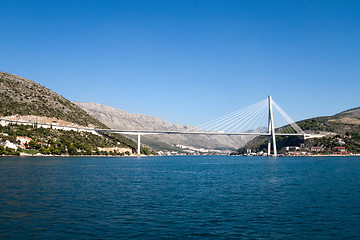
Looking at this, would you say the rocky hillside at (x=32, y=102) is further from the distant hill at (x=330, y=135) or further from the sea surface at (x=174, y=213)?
the distant hill at (x=330, y=135)

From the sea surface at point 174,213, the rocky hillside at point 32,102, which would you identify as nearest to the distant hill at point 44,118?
the rocky hillside at point 32,102

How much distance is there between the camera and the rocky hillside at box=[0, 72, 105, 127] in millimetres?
91556

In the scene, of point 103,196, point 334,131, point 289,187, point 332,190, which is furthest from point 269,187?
point 334,131

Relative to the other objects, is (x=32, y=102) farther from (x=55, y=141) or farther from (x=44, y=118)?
(x=55, y=141)

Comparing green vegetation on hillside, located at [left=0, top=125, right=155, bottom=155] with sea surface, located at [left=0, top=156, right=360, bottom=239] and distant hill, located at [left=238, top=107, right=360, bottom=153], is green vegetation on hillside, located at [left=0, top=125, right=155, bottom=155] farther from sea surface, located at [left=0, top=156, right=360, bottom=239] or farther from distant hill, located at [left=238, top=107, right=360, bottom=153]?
distant hill, located at [left=238, top=107, right=360, bottom=153]

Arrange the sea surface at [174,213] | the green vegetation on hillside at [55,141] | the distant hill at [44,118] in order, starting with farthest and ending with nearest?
the distant hill at [44,118] < the green vegetation on hillside at [55,141] < the sea surface at [174,213]

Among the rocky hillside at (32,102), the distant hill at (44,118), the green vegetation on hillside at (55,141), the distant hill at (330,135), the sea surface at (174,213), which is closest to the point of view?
the sea surface at (174,213)

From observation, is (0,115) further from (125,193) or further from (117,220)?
(117,220)

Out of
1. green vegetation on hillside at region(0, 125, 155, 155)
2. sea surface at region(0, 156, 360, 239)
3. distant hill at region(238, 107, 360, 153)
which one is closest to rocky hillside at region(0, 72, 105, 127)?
green vegetation on hillside at region(0, 125, 155, 155)

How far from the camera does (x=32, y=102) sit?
98562 mm

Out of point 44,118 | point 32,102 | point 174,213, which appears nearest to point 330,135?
point 44,118

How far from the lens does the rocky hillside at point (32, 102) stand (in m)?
91.6

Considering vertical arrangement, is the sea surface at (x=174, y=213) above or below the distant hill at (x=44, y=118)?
below

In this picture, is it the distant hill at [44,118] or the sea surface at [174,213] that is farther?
the distant hill at [44,118]
